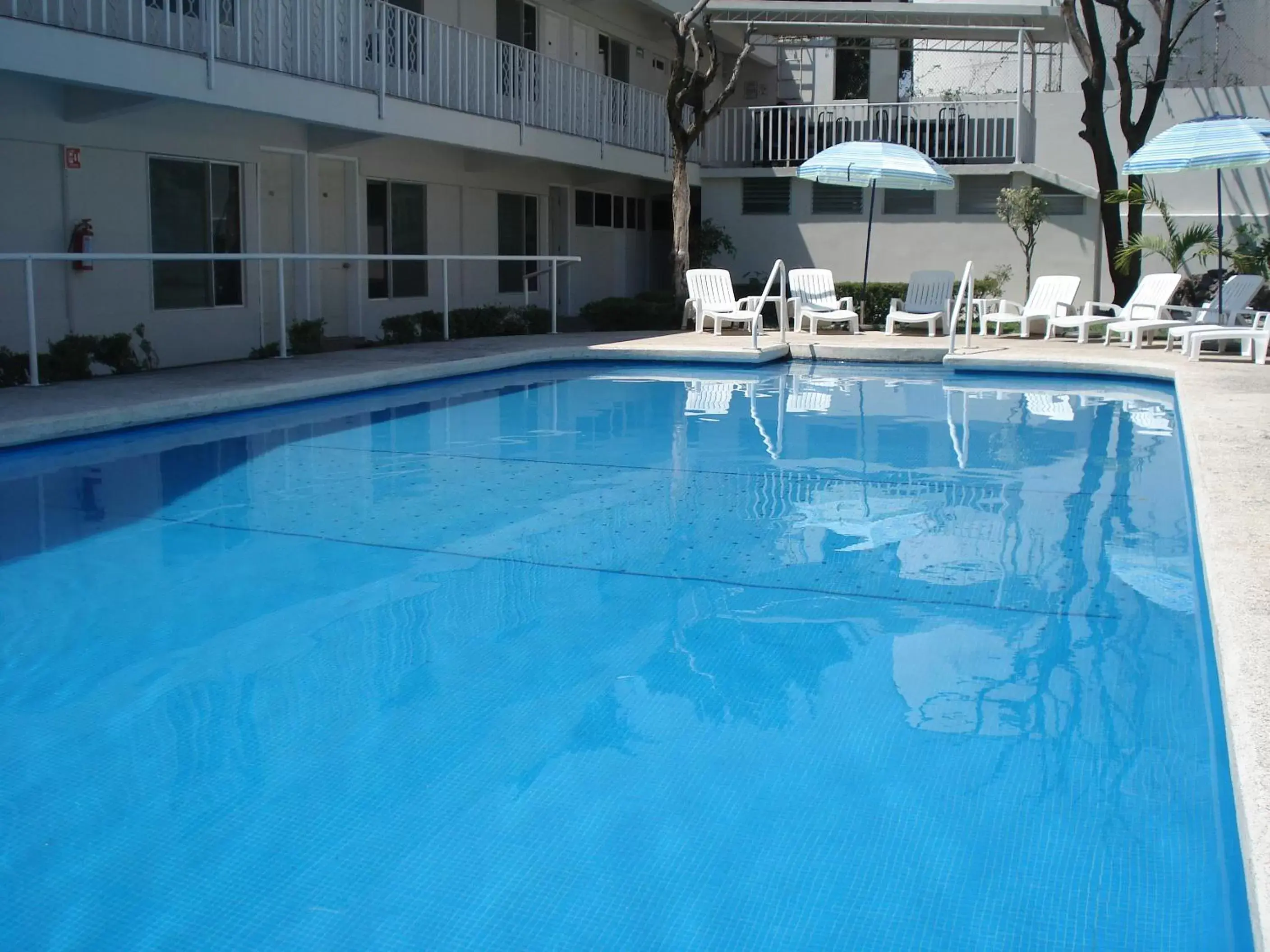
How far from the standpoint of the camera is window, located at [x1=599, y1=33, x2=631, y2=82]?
22328 mm

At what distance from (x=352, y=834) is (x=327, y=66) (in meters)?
11.7

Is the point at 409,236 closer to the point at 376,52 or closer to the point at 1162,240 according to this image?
the point at 376,52

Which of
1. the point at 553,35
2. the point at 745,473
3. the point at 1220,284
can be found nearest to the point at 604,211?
the point at 553,35

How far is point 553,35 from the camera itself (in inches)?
801

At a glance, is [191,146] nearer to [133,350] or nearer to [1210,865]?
[133,350]

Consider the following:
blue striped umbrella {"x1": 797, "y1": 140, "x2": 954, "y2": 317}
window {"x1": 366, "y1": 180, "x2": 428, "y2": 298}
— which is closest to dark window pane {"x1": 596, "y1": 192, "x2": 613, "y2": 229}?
window {"x1": 366, "y1": 180, "x2": 428, "y2": 298}

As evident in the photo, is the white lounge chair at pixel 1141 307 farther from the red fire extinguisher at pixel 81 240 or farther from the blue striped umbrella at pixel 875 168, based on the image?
the red fire extinguisher at pixel 81 240

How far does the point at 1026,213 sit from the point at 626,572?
51.4 feet

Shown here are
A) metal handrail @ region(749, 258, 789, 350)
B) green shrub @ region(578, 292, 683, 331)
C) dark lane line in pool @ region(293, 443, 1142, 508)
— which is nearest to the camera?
dark lane line in pool @ region(293, 443, 1142, 508)

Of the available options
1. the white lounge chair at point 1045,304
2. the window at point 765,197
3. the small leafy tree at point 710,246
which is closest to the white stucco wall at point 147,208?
the small leafy tree at point 710,246

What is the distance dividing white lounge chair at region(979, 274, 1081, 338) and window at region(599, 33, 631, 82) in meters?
7.91

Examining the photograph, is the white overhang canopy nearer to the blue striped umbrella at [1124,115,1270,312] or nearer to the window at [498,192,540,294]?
the window at [498,192,540,294]

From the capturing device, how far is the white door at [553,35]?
65.5 feet

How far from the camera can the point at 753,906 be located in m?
3.26
